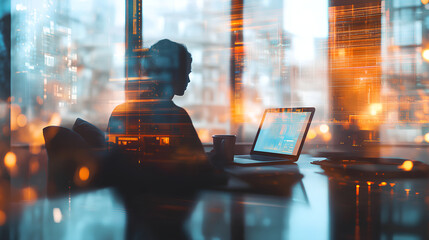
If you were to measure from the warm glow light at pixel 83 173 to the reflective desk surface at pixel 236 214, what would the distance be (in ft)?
0.64

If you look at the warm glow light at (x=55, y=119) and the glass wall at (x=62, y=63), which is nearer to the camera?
the glass wall at (x=62, y=63)

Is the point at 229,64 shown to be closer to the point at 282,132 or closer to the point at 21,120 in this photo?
the point at 282,132

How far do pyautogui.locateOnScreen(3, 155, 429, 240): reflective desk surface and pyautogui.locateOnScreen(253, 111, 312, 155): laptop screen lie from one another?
0.56 metres

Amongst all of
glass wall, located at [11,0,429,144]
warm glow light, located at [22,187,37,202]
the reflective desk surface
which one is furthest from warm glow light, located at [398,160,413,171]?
glass wall, located at [11,0,429,144]

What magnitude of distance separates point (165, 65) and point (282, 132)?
2.33 feet

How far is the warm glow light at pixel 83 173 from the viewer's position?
1017mm

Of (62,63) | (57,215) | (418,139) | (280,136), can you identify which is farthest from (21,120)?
(418,139)

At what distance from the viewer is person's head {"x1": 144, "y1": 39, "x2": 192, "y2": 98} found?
1360mm

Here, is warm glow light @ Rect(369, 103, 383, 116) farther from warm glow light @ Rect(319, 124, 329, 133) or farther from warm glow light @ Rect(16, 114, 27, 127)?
warm glow light @ Rect(16, 114, 27, 127)

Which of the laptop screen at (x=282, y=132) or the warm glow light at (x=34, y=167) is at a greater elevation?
the laptop screen at (x=282, y=132)

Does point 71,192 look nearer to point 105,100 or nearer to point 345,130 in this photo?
point 345,130

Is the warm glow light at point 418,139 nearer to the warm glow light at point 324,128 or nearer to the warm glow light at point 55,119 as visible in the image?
the warm glow light at point 324,128

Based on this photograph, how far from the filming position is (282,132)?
150 cm
